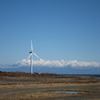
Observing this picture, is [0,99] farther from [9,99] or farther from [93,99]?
[93,99]

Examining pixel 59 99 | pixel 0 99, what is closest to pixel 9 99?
pixel 0 99

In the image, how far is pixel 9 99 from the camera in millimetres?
32062

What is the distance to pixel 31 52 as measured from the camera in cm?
12262

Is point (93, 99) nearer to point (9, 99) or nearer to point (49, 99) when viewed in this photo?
point (49, 99)

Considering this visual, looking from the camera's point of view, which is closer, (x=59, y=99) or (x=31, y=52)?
(x=59, y=99)

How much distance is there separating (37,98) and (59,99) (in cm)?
292

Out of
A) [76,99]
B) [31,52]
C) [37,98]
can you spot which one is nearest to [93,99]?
[76,99]

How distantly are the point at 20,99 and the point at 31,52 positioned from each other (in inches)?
3571

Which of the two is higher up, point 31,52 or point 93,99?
point 31,52

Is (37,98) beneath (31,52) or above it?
beneath

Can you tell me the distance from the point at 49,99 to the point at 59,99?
4.13ft

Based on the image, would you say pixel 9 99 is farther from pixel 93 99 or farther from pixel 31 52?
pixel 31 52

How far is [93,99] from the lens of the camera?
32.4 m

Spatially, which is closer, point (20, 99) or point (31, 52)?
point (20, 99)
